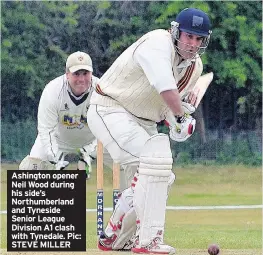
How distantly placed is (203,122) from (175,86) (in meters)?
15.6

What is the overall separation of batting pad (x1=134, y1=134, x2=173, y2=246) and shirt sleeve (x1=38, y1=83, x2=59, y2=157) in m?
3.20

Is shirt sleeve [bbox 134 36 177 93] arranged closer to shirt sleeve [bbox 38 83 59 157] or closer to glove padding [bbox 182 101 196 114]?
glove padding [bbox 182 101 196 114]

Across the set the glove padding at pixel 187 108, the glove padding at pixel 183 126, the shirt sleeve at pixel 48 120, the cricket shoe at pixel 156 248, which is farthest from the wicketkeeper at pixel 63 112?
the cricket shoe at pixel 156 248

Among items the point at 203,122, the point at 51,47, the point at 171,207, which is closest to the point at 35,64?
the point at 51,47

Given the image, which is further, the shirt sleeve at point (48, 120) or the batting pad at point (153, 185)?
the shirt sleeve at point (48, 120)

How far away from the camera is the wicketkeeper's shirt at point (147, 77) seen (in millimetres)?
6586

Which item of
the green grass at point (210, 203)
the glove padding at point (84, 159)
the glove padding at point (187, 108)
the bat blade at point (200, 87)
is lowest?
the green grass at point (210, 203)

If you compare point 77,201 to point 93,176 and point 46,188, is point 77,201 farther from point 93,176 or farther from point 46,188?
point 93,176

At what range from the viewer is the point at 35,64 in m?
20.9

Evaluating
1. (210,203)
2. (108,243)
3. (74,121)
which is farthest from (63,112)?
(210,203)

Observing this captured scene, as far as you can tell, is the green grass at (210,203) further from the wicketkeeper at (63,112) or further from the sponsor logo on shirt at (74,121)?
the sponsor logo on shirt at (74,121)

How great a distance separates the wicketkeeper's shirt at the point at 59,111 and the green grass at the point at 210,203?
3.37ft

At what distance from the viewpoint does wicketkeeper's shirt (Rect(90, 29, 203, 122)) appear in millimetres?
6586

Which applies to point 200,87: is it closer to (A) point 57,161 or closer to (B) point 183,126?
(B) point 183,126
